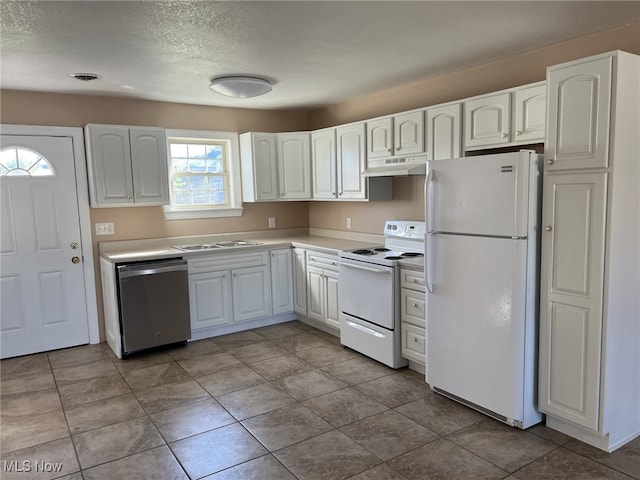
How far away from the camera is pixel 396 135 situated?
13.0ft

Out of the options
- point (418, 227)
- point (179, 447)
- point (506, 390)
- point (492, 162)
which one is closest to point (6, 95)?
point (179, 447)

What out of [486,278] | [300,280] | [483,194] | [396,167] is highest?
[396,167]

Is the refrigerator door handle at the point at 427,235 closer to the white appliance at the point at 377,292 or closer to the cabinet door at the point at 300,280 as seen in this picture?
the white appliance at the point at 377,292

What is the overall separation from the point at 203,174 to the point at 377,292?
2506 mm

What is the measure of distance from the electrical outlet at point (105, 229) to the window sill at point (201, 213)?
536mm

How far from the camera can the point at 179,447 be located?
2662mm

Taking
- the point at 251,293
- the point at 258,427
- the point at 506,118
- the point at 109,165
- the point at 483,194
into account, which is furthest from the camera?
the point at 251,293

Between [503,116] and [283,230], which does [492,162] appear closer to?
[503,116]

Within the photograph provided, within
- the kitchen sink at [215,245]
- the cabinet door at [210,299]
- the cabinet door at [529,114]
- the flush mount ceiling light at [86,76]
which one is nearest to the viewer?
the cabinet door at [529,114]

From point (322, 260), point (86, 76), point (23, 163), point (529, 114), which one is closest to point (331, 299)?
point (322, 260)

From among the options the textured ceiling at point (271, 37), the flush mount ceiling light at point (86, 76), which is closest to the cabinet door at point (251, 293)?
the textured ceiling at point (271, 37)

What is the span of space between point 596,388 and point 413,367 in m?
1.44

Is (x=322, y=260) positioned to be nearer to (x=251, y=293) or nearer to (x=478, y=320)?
(x=251, y=293)

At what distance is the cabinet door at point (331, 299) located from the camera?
4.38 m
